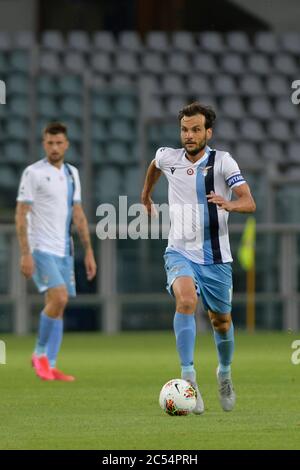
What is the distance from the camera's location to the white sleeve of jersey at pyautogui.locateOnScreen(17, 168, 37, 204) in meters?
11.7

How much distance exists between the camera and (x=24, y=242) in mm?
11492

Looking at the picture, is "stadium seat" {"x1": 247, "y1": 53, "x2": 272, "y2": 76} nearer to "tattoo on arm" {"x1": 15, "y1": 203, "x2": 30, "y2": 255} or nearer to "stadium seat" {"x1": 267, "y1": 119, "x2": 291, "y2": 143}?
"stadium seat" {"x1": 267, "y1": 119, "x2": 291, "y2": 143}

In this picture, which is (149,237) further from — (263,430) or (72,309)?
(263,430)

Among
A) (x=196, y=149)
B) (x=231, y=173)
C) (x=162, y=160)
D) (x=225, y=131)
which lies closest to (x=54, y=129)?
(x=162, y=160)

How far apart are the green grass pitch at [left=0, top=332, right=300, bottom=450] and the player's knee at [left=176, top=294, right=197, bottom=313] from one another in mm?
653

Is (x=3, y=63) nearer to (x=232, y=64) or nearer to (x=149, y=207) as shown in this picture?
(x=232, y=64)

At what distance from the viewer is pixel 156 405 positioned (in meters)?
9.18

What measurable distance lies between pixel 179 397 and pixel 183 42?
1688cm

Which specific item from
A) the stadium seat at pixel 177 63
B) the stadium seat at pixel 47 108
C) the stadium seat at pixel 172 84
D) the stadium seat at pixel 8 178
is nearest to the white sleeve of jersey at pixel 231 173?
the stadium seat at pixel 8 178

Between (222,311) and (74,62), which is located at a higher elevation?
(74,62)

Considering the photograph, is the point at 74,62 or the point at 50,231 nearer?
the point at 50,231

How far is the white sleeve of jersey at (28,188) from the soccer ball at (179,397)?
3.75 meters
